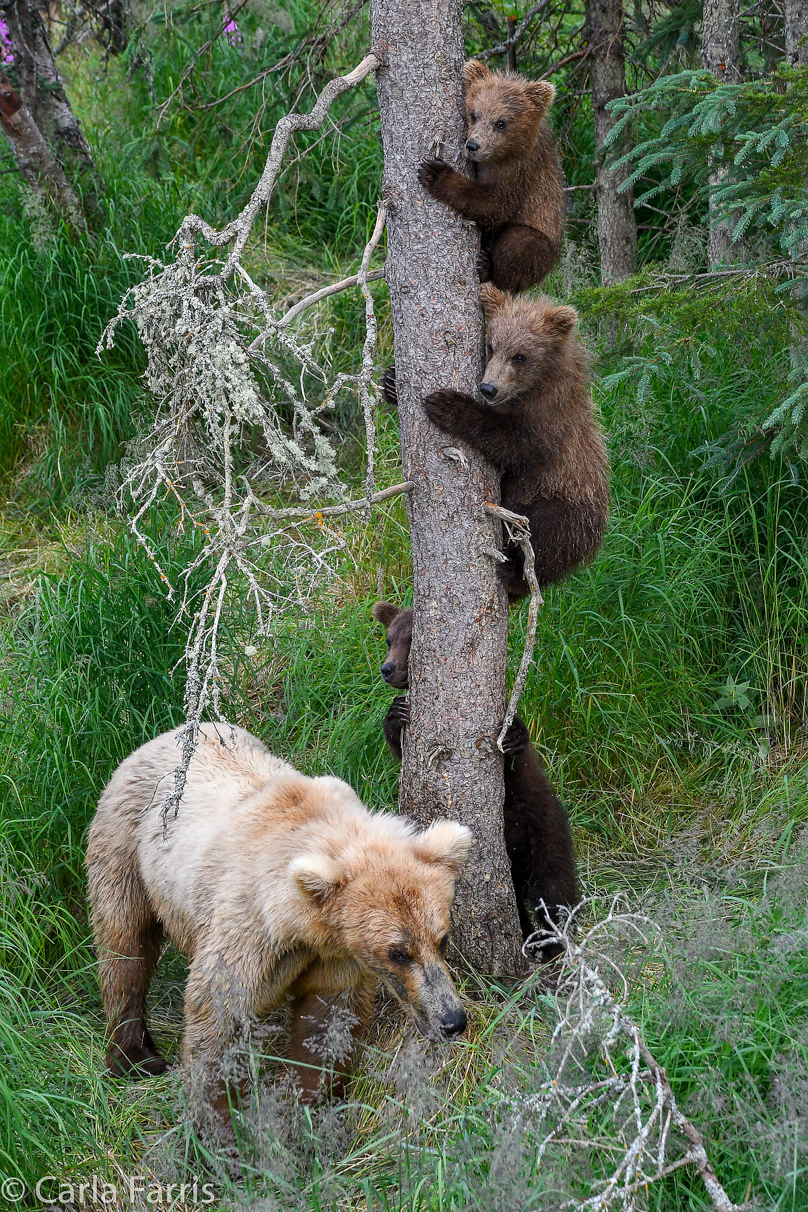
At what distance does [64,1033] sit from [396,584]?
9.43ft

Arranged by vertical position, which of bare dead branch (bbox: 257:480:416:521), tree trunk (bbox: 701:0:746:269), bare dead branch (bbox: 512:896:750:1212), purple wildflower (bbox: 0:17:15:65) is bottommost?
bare dead branch (bbox: 512:896:750:1212)

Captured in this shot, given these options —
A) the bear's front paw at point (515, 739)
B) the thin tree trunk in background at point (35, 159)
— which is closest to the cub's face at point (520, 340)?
the bear's front paw at point (515, 739)

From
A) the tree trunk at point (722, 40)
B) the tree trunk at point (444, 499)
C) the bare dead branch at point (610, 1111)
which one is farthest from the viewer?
the tree trunk at point (722, 40)

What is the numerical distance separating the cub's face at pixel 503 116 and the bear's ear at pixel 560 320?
578 millimetres

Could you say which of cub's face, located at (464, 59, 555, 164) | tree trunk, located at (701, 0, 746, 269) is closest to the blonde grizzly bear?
cub's face, located at (464, 59, 555, 164)

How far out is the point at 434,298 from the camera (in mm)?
3688

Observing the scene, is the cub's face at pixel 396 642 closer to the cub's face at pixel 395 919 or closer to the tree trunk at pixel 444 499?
the tree trunk at pixel 444 499

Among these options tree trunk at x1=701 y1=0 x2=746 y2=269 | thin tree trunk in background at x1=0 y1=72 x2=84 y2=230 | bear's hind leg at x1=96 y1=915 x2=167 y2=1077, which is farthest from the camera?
thin tree trunk in background at x1=0 y1=72 x2=84 y2=230

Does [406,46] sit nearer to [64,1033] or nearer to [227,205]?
[64,1033]

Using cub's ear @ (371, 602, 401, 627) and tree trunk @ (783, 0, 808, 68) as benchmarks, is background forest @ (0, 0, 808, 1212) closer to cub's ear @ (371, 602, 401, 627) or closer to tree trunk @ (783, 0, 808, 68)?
tree trunk @ (783, 0, 808, 68)

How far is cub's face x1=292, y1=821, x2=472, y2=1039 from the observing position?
3.15 m

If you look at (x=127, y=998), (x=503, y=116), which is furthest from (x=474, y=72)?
(x=127, y=998)

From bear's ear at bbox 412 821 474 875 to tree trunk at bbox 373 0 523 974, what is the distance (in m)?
0.45

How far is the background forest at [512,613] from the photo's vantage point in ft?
10.1
